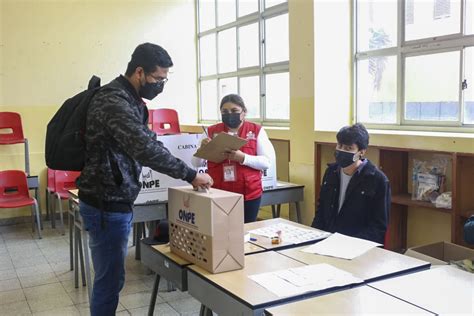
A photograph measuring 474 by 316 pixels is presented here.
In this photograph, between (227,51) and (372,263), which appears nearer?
(372,263)

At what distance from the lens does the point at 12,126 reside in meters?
6.11

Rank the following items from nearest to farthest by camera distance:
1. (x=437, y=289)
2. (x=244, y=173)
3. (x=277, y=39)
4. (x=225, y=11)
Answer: (x=437, y=289)
(x=244, y=173)
(x=277, y=39)
(x=225, y=11)

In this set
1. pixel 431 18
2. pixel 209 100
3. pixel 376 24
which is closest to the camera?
pixel 431 18

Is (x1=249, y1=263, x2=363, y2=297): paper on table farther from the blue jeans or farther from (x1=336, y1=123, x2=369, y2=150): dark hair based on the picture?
(x1=336, y1=123, x2=369, y2=150): dark hair

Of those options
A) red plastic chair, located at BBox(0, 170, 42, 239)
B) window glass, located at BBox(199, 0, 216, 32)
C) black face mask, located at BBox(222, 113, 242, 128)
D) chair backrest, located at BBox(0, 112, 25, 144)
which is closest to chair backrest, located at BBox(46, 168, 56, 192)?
red plastic chair, located at BBox(0, 170, 42, 239)

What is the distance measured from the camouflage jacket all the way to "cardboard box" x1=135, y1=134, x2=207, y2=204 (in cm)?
157

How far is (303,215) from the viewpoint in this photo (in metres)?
4.71

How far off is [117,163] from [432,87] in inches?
106

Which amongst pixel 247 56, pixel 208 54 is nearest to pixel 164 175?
pixel 247 56

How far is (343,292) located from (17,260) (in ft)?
13.0

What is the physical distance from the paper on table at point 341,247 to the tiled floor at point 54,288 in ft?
4.74

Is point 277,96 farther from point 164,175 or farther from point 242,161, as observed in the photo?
point 242,161

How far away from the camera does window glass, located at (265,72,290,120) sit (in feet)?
18.2

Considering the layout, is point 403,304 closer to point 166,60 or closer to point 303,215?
point 166,60
